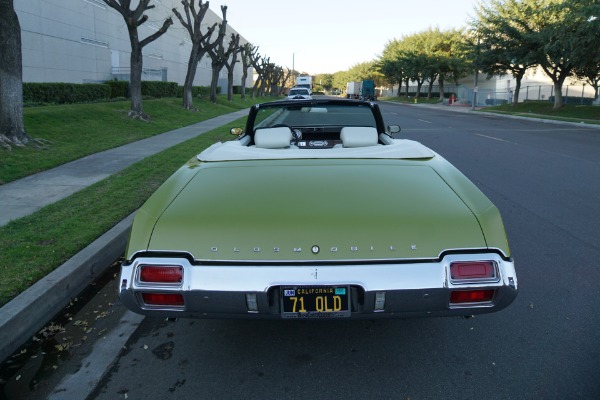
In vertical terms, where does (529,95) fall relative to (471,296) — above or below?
above

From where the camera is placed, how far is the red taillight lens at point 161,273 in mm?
2479

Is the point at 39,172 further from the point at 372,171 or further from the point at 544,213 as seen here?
the point at 544,213

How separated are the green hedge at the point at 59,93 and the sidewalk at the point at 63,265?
11410 millimetres

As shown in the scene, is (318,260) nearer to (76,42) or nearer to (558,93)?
(76,42)

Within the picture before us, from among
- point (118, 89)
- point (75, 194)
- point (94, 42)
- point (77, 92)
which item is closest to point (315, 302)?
point (75, 194)

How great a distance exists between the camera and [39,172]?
28.2ft

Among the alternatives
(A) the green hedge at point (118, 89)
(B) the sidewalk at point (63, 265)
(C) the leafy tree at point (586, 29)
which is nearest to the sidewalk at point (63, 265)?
(B) the sidewalk at point (63, 265)

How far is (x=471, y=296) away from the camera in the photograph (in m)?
2.52

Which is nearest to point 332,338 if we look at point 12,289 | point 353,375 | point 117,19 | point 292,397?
point 353,375

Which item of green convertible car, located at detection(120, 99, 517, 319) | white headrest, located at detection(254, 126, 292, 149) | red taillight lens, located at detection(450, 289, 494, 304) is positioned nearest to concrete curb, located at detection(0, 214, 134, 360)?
green convertible car, located at detection(120, 99, 517, 319)

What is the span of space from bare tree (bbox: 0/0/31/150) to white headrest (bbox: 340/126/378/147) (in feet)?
27.6

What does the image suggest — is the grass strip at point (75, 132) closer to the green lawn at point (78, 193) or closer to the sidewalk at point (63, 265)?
the green lawn at point (78, 193)

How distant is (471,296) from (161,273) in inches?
62.4

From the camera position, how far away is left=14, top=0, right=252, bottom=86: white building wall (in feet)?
86.4
